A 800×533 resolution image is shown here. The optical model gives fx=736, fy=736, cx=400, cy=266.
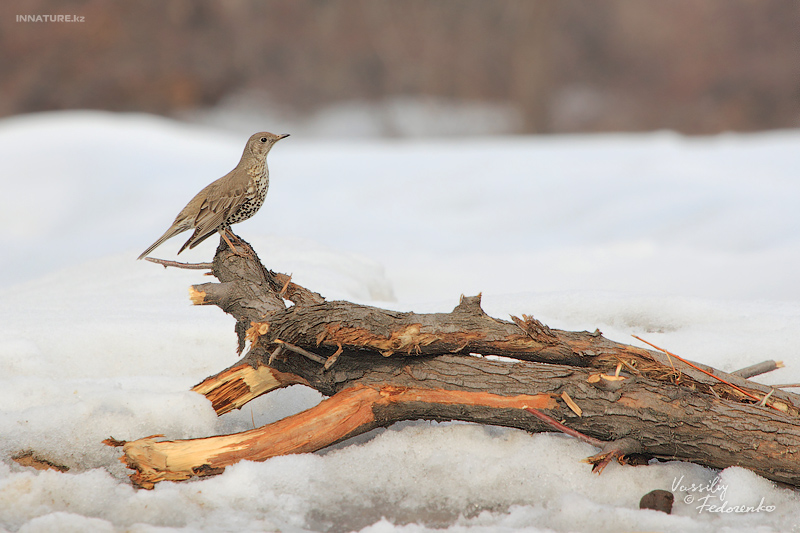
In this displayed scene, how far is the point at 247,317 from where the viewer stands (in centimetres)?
242

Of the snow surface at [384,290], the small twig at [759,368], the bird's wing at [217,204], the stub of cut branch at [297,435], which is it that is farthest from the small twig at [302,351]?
the small twig at [759,368]

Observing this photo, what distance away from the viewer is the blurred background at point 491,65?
16109 mm

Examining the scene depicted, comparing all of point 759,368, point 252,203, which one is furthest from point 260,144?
point 759,368

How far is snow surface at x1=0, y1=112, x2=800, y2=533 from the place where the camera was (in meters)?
2.09

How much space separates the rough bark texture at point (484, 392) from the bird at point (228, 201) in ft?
2.13

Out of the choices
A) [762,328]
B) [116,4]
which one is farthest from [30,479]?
[116,4]

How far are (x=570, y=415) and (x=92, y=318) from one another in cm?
198

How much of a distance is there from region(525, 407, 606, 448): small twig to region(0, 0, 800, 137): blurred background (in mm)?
14168

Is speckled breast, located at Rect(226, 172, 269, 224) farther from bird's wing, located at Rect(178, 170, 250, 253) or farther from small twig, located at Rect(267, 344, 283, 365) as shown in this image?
small twig, located at Rect(267, 344, 283, 365)

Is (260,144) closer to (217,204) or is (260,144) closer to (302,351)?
(217,204)

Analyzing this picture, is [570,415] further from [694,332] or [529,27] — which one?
[529,27]

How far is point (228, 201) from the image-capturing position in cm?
281

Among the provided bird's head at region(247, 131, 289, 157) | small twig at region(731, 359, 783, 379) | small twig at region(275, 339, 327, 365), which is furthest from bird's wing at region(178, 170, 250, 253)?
small twig at region(731, 359, 783, 379)

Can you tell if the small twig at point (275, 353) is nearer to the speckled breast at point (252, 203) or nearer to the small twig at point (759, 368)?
the speckled breast at point (252, 203)
